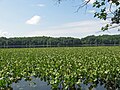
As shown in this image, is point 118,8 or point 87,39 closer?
point 118,8

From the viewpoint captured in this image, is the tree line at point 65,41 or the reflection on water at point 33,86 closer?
the reflection on water at point 33,86

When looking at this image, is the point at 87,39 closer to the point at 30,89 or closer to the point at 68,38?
the point at 68,38

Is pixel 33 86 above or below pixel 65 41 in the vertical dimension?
above

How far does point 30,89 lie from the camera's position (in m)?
13.6

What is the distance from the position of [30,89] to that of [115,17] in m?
6.38

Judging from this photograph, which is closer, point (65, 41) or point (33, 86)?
point (33, 86)

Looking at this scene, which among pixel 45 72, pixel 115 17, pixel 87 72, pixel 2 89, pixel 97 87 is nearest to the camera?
pixel 115 17

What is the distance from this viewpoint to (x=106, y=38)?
152 m

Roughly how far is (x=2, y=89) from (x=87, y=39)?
145117 millimetres

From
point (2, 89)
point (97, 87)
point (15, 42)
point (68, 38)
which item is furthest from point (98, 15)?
point (68, 38)

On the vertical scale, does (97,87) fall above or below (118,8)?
below

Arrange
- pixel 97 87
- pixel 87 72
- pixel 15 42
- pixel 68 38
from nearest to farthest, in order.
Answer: pixel 97 87 < pixel 87 72 < pixel 15 42 < pixel 68 38

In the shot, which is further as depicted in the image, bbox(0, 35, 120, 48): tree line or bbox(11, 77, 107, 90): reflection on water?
bbox(0, 35, 120, 48): tree line

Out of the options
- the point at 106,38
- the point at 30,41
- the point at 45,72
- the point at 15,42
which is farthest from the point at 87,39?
the point at 45,72
